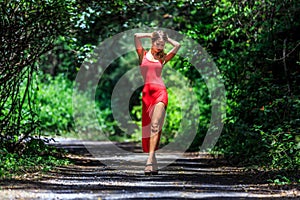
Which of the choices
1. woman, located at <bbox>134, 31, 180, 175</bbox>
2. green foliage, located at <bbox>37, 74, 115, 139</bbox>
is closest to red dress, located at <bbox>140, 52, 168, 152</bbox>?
woman, located at <bbox>134, 31, 180, 175</bbox>

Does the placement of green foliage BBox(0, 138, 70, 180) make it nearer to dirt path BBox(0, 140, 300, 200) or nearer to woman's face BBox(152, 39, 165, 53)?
dirt path BBox(0, 140, 300, 200)

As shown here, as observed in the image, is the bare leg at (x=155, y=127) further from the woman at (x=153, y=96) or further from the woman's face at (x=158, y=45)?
the woman's face at (x=158, y=45)

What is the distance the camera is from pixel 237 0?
43.7ft

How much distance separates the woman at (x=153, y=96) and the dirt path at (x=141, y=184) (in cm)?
44

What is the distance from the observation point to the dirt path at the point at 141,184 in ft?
23.6

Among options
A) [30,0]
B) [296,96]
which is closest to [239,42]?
[296,96]

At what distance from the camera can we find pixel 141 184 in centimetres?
829

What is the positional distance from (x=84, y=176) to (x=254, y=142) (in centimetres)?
335

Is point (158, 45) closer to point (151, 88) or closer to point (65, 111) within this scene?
point (151, 88)

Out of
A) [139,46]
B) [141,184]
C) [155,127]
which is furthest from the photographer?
[139,46]

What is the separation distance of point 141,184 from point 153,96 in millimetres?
1784

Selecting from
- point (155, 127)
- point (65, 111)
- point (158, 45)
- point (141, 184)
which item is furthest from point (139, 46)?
point (65, 111)

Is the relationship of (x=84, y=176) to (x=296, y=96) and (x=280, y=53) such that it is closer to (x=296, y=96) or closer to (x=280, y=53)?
(x=296, y=96)

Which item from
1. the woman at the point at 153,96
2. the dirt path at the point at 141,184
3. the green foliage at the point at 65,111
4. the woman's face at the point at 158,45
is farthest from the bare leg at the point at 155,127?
the green foliage at the point at 65,111
